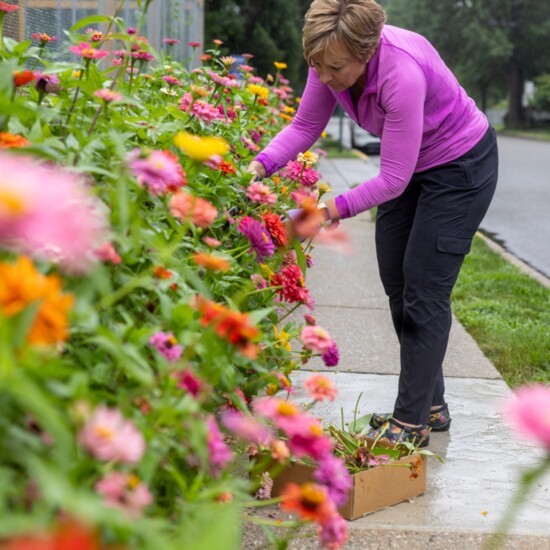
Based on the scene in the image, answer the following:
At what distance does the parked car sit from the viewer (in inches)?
973

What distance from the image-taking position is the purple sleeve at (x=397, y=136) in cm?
293

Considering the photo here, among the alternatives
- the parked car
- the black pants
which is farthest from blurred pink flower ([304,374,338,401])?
the parked car

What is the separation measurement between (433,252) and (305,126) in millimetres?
696

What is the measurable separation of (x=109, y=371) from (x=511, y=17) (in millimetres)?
52605

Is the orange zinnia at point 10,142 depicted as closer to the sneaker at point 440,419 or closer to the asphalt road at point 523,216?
the sneaker at point 440,419

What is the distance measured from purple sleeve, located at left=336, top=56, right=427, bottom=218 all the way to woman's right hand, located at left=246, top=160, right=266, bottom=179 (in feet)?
1.31

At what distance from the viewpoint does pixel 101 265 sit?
65.3 inches

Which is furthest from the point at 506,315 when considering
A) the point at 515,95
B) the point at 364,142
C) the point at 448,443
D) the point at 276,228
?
the point at 515,95

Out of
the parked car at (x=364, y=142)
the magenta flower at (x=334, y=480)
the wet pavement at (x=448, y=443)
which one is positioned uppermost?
the magenta flower at (x=334, y=480)

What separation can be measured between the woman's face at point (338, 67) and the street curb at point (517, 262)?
400 cm

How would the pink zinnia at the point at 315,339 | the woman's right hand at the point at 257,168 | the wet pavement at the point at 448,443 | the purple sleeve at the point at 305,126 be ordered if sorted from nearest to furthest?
the pink zinnia at the point at 315,339, the wet pavement at the point at 448,443, the woman's right hand at the point at 257,168, the purple sleeve at the point at 305,126

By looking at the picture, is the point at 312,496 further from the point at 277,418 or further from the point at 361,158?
the point at 361,158

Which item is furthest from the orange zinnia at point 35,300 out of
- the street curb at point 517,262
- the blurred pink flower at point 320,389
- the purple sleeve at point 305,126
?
the street curb at point 517,262

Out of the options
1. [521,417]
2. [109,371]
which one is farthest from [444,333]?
[521,417]
